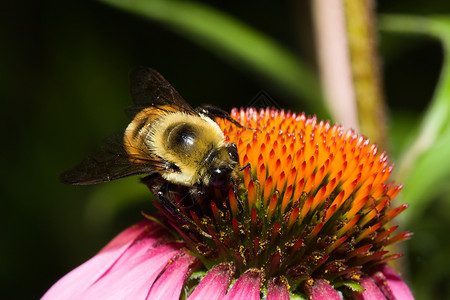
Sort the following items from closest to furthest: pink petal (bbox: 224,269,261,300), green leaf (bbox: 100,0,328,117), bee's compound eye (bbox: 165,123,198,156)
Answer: pink petal (bbox: 224,269,261,300) < bee's compound eye (bbox: 165,123,198,156) < green leaf (bbox: 100,0,328,117)

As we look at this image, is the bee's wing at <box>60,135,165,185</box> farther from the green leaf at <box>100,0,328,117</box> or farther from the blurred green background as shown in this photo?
the blurred green background

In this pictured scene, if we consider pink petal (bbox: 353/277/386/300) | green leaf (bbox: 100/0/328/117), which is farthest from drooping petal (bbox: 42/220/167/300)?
green leaf (bbox: 100/0/328/117)

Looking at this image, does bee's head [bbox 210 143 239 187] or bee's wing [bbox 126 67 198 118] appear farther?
bee's wing [bbox 126 67 198 118]

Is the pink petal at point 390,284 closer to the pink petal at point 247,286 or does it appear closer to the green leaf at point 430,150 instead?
the pink petal at point 247,286

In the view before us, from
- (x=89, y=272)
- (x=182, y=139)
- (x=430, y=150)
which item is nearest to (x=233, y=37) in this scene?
(x=430, y=150)

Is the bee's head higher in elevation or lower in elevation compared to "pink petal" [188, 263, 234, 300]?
higher

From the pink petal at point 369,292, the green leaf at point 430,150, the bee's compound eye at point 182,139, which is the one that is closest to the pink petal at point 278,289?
the pink petal at point 369,292

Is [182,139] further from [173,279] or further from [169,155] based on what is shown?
[173,279]
